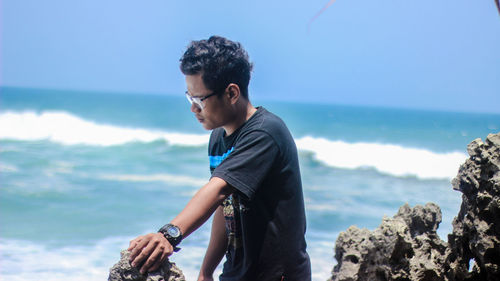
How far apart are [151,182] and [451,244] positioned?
379 inches

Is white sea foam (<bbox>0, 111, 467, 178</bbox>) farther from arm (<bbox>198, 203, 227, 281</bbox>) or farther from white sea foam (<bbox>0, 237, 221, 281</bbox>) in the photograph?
arm (<bbox>198, 203, 227, 281</bbox>)

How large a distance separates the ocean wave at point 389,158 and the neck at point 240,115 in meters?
11.7

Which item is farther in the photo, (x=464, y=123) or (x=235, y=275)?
(x=464, y=123)

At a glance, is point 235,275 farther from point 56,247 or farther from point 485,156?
point 56,247

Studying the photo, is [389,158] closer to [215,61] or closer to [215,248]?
[215,248]

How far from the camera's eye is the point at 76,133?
19.1 m

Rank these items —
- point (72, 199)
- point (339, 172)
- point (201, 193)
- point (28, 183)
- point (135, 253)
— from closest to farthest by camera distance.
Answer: point (135, 253) < point (201, 193) < point (72, 199) < point (28, 183) < point (339, 172)

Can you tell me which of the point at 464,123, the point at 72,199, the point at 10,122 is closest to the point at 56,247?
the point at 72,199

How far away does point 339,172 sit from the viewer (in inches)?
511

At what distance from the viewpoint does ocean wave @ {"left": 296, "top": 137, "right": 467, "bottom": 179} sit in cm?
1335

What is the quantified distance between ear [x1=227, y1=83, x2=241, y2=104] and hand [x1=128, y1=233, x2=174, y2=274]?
1.63 feet

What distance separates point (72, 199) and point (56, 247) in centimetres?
284

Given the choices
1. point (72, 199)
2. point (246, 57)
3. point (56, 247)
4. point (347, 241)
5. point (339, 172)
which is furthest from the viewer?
point (339, 172)

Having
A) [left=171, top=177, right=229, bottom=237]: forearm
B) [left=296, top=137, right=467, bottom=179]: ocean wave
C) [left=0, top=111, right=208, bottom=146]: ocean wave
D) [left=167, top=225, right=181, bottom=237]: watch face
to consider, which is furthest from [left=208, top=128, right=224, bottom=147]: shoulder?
[left=0, top=111, right=208, bottom=146]: ocean wave
